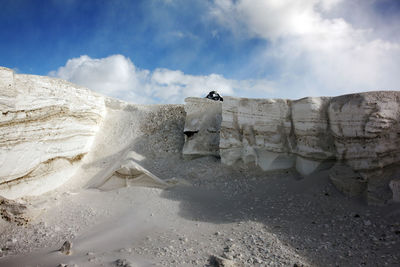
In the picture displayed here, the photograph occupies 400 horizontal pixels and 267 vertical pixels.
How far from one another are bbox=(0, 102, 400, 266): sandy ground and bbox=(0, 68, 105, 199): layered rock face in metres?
0.45

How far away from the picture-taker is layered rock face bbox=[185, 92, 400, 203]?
4824 millimetres

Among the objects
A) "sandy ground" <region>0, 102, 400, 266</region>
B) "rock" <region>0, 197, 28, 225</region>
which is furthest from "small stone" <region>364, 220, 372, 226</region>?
"rock" <region>0, 197, 28, 225</region>

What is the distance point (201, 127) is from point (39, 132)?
4121 millimetres

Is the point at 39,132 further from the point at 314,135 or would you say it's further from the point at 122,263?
the point at 314,135

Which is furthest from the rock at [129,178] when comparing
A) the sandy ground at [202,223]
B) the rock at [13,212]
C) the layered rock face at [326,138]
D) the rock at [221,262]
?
the rock at [221,262]

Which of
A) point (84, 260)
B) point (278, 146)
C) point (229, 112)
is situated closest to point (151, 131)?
point (229, 112)

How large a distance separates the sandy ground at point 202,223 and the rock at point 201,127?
0.37 meters

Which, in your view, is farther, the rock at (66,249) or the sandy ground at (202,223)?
the rock at (66,249)

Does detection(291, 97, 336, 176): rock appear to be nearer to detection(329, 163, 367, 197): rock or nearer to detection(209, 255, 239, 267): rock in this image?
detection(329, 163, 367, 197): rock

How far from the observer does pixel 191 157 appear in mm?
7352

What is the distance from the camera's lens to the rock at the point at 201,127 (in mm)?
7344

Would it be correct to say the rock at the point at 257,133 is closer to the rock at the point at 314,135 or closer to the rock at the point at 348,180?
the rock at the point at 314,135

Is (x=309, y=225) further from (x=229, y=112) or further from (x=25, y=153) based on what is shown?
(x=25, y=153)

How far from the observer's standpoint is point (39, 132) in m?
6.21
